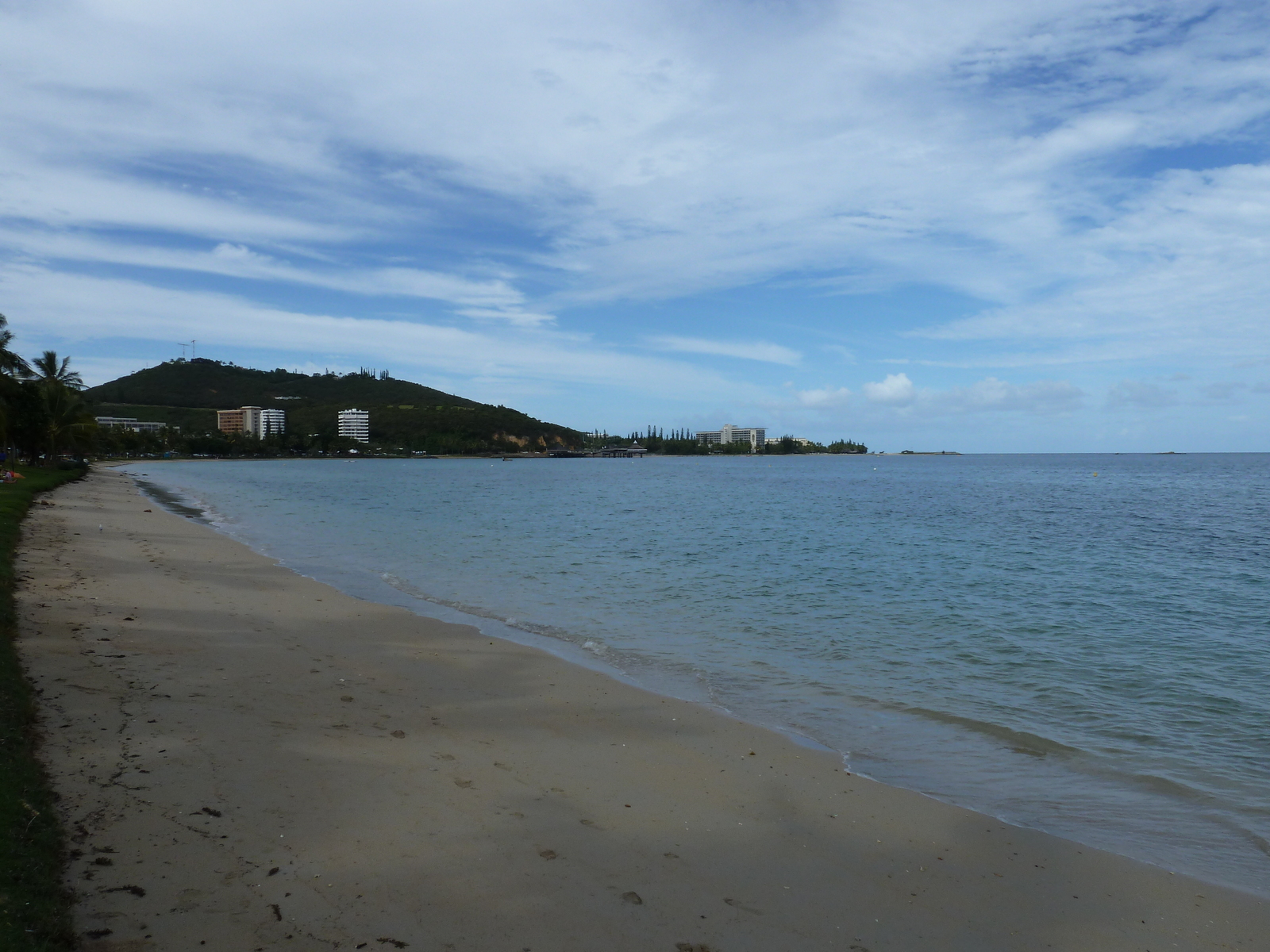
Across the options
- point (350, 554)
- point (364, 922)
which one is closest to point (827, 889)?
point (364, 922)

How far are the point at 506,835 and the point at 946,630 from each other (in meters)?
11.0

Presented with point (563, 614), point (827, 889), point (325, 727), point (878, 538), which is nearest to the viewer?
point (827, 889)

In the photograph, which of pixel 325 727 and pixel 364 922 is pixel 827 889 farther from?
pixel 325 727

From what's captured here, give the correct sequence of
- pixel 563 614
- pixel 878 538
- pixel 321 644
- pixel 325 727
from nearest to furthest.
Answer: pixel 325 727 → pixel 321 644 → pixel 563 614 → pixel 878 538

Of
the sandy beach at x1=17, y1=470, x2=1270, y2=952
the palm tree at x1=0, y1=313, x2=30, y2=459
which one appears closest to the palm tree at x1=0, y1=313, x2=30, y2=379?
the palm tree at x1=0, y1=313, x2=30, y2=459

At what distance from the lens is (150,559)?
18.2 metres

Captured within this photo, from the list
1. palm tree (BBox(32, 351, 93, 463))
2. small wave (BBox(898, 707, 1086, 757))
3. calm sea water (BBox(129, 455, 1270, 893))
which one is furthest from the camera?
palm tree (BBox(32, 351, 93, 463))

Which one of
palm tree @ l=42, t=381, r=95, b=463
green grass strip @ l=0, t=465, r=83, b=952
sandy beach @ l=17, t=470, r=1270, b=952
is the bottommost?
sandy beach @ l=17, t=470, r=1270, b=952

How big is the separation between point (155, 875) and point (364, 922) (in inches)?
49.4

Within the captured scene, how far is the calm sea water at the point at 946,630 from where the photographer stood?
23.7 ft

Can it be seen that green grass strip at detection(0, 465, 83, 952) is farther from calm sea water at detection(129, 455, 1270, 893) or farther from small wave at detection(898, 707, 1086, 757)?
small wave at detection(898, 707, 1086, 757)

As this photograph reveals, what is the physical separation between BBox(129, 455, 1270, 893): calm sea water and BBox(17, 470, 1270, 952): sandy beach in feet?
3.48

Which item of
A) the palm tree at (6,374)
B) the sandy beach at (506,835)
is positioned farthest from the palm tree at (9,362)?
the sandy beach at (506,835)

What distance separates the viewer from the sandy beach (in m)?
4.23
